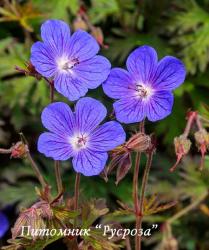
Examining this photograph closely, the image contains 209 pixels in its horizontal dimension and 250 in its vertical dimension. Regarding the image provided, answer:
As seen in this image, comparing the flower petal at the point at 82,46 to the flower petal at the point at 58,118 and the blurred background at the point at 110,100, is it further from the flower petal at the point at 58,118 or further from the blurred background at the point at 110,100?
the blurred background at the point at 110,100

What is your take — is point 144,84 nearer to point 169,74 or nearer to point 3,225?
point 169,74

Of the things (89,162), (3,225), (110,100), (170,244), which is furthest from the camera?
(110,100)

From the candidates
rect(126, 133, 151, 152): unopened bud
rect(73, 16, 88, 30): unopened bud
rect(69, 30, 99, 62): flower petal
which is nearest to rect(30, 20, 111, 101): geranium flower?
rect(69, 30, 99, 62): flower petal

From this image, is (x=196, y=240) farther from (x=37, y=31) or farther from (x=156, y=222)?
(x=37, y=31)

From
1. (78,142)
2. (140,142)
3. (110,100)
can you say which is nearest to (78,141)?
(78,142)

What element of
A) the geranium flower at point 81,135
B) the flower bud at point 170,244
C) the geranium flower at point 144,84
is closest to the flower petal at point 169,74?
the geranium flower at point 144,84

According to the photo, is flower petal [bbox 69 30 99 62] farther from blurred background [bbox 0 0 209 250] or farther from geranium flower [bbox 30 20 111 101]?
blurred background [bbox 0 0 209 250]
